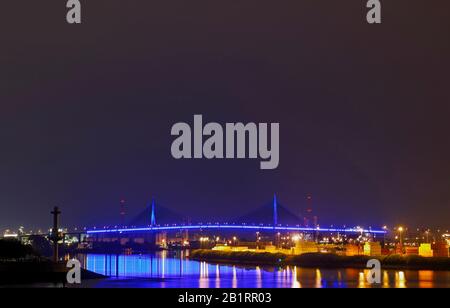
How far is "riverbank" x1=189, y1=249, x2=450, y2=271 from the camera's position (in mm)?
46938

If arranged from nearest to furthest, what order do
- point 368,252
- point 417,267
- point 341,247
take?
point 417,267
point 368,252
point 341,247

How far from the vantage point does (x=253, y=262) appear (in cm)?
6525

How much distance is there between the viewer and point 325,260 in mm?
55250

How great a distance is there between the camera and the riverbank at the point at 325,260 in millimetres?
46938
